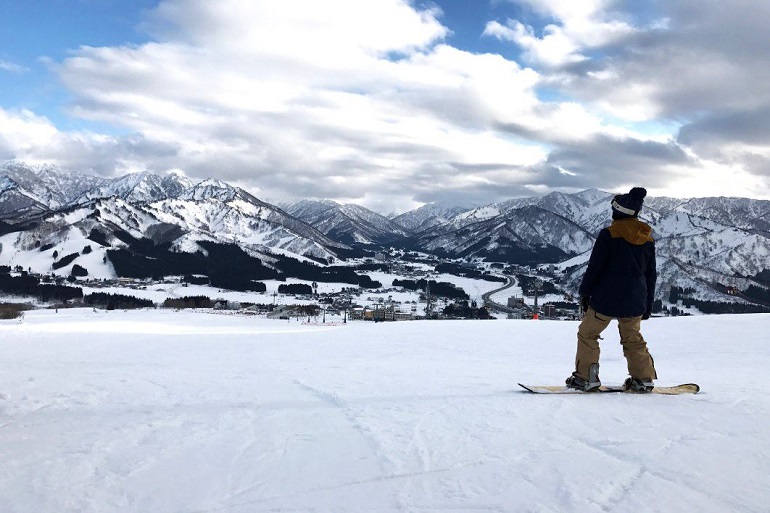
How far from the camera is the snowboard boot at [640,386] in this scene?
741cm

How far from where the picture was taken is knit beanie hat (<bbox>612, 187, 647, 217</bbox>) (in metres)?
7.48

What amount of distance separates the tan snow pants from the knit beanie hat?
4.95ft

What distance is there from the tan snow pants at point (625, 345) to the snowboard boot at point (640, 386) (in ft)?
0.18

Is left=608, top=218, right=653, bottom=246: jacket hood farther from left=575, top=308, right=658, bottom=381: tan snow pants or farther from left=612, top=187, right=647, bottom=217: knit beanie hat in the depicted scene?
left=575, top=308, right=658, bottom=381: tan snow pants

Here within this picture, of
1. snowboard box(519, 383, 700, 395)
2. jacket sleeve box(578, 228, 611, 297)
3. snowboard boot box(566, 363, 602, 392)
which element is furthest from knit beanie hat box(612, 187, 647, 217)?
snowboard box(519, 383, 700, 395)

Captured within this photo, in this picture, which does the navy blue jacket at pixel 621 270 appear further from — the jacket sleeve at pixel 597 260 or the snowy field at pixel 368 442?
the snowy field at pixel 368 442

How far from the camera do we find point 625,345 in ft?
25.4

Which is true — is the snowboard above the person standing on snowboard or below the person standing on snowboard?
below

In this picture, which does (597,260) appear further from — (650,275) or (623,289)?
(650,275)

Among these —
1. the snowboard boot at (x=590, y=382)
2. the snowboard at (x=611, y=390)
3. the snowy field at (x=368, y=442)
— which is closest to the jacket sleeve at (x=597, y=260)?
the snowboard boot at (x=590, y=382)

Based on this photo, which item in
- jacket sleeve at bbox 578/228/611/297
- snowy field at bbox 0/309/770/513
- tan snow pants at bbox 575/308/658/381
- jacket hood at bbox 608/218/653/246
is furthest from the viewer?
tan snow pants at bbox 575/308/658/381

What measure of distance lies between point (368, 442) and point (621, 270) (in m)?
4.56

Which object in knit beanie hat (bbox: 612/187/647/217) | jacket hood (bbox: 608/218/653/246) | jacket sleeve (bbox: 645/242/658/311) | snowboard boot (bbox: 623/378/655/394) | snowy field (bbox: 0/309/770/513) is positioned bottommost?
snowy field (bbox: 0/309/770/513)

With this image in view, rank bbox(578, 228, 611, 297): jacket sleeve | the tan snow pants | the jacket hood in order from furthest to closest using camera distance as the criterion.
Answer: the tan snow pants < bbox(578, 228, 611, 297): jacket sleeve < the jacket hood
